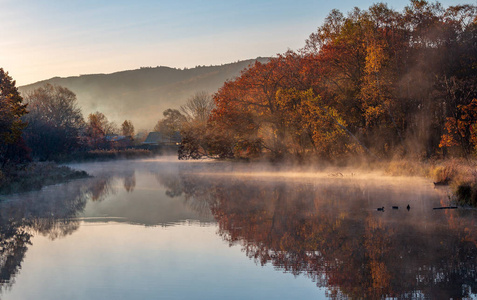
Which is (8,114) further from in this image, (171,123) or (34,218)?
(171,123)

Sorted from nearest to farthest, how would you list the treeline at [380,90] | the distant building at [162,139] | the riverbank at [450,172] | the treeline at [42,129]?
the riverbank at [450,172]
the treeline at [42,129]
the treeline at [380,90]
the distant building at [162,139]

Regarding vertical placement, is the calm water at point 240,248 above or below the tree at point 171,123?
below

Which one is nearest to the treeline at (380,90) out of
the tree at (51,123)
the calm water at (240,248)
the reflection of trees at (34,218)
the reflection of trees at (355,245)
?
the calm water at (240,248)

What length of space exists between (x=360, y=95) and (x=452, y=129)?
7130mm

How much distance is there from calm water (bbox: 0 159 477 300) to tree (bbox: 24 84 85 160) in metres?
42.4

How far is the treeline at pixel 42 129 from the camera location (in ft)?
110

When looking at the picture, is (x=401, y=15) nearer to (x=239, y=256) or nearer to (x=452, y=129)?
(x=452, y=129)

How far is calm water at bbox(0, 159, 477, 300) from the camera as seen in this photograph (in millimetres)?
9016

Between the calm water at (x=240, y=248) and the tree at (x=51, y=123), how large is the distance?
139ft

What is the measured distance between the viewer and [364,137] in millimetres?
41688

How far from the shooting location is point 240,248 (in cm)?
1241

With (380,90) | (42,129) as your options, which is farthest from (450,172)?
(42,129)

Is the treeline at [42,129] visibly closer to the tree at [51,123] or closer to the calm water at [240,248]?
the tree at [51,123]

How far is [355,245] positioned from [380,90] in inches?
1047
